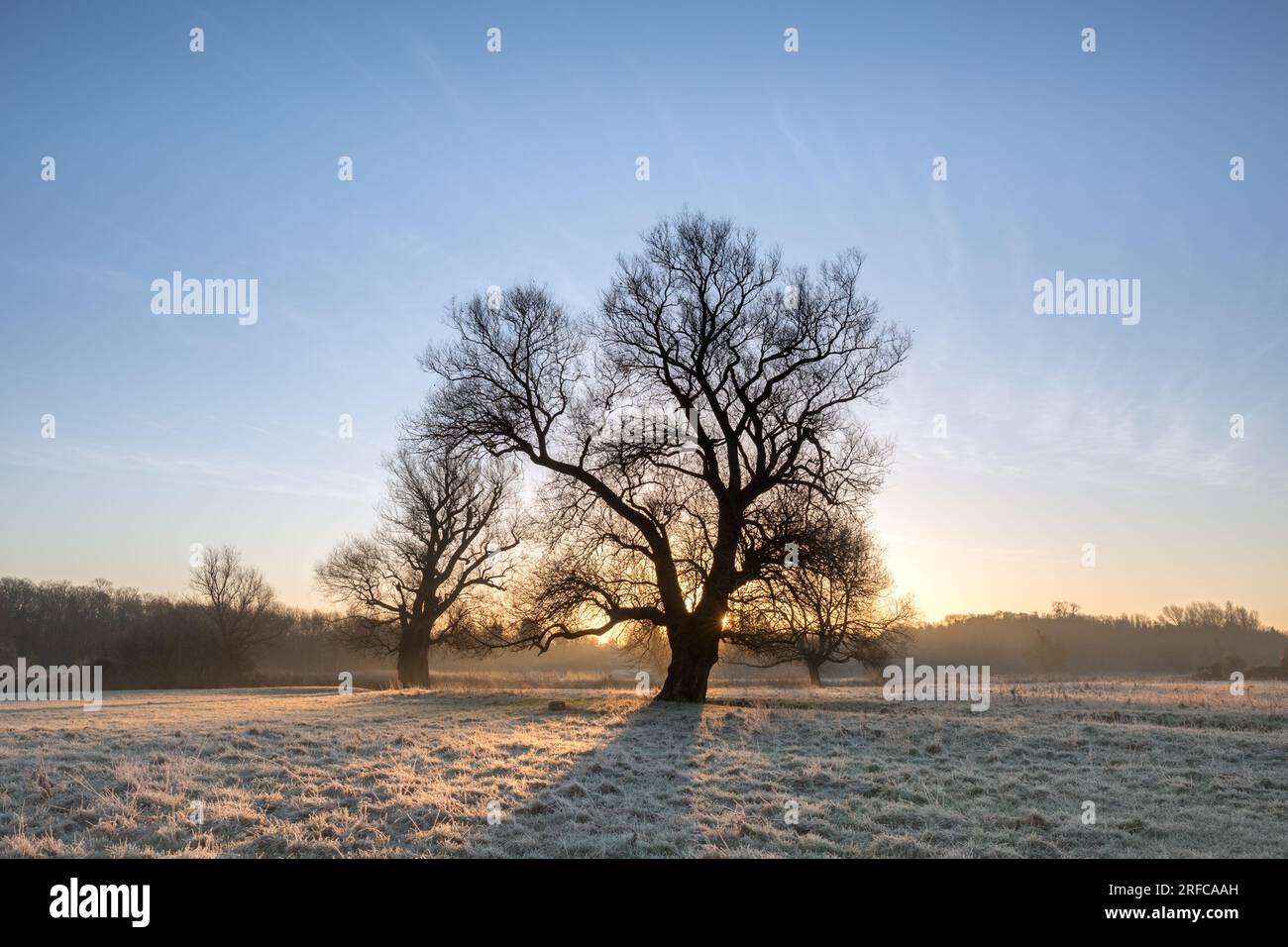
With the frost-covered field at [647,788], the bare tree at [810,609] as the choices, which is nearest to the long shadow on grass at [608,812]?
the frost-covered field at [647,788]

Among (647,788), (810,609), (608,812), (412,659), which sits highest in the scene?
(810,609)

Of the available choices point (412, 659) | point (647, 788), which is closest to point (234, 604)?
point (412, 659)

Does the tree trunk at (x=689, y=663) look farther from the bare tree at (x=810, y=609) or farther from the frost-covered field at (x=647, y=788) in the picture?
the frost-covered field at (x=647, y=788)

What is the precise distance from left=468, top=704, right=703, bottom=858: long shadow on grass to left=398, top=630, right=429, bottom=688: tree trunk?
2609 centimetres

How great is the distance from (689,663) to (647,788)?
11821 millimetres

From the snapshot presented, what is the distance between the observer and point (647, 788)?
9.64m

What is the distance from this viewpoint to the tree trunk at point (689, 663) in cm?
2111

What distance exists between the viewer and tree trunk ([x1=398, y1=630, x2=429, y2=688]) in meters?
36.7

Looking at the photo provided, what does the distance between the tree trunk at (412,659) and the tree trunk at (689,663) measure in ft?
62.3

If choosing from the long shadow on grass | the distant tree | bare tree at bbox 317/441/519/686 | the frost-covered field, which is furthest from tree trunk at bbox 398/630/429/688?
the distant tree

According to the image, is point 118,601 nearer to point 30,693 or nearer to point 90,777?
point 30,693

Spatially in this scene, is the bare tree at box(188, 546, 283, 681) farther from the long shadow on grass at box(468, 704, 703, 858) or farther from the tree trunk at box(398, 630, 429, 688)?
the long shadow on grass at box(468, 704, 703, 858)

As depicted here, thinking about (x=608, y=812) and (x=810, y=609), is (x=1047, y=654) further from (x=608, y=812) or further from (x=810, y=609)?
(x=608, y=812)

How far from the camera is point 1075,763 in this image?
→ 11.4 metres
